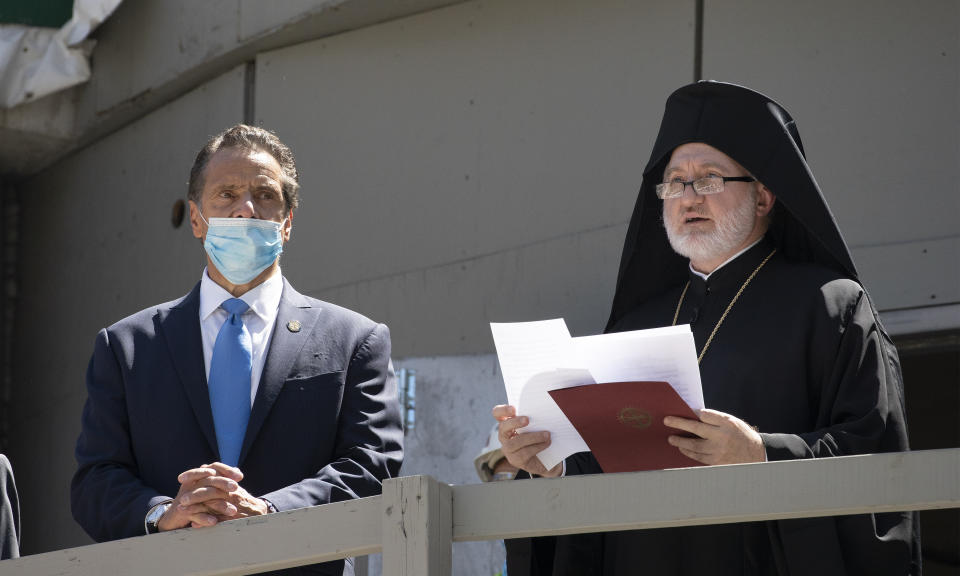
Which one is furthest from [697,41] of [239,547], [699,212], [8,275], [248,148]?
[8,275]

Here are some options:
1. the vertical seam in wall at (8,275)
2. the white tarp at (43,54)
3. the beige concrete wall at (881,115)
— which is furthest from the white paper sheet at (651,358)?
the vertical seam in wall at (8,275)

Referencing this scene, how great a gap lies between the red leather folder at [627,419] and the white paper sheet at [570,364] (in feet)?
0.20

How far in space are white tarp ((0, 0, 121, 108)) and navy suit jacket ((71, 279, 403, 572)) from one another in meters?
3.98

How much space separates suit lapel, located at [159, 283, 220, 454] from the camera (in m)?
3.42

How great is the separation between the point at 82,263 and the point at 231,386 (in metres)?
4.68

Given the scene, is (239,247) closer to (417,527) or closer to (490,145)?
(417,527)

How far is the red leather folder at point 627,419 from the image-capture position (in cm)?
292

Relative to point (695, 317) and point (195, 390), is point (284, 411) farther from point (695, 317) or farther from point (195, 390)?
point (695, 317)

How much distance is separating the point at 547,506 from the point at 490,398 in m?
3.16

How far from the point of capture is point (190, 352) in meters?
3.52

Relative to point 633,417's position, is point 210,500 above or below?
below

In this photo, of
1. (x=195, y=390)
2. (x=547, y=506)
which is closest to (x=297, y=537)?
(x=547, y=506)

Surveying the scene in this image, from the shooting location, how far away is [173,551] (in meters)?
2.92

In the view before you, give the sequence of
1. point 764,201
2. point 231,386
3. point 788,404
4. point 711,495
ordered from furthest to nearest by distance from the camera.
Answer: point 764,201, point 231,386, point 788,404, point 711,495
